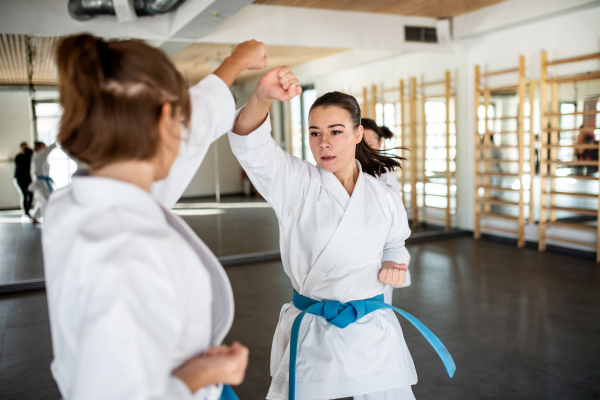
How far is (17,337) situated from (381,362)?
10.1 feet

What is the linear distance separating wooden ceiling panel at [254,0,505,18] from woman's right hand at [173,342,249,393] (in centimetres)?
505

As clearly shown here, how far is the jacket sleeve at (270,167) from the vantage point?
1282 millimetres

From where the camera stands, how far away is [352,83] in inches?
246

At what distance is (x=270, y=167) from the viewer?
1.40 metres

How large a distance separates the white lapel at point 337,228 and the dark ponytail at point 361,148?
0.81ft

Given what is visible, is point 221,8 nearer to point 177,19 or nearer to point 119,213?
point 177,19

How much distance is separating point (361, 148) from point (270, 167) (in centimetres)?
89

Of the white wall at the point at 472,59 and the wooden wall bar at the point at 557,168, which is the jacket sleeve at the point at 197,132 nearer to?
the white wall at the point at 472,59

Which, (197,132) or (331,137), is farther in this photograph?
(331,137)

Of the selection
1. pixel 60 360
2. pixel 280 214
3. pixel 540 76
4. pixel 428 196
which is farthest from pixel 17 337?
pixel 540 76

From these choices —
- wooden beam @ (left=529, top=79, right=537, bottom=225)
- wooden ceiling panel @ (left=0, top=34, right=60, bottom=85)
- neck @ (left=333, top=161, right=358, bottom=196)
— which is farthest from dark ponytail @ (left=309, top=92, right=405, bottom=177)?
wooden beam @ (left=529, top=79, right=537, bottom=225)

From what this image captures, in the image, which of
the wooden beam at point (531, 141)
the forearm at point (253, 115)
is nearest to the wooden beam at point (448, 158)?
the wooden beam at point (531, 141)

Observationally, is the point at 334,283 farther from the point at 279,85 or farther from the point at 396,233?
the point at 279,85

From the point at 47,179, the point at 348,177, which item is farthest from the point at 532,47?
the point at 47,179
